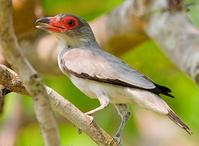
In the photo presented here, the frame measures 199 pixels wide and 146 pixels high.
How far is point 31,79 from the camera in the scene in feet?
7.50

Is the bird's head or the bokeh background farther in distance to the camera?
the bokeh background

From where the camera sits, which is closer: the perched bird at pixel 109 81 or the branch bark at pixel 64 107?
the branch bark at pixel 64 107

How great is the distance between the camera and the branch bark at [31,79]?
2.16 meters

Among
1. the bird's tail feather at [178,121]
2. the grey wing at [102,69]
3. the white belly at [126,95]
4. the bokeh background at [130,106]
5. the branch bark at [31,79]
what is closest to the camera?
the branch bark at [31,79]

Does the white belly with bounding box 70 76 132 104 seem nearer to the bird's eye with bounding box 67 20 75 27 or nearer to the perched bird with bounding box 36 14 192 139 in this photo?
the perched bird with bounding box 36 14 192 139

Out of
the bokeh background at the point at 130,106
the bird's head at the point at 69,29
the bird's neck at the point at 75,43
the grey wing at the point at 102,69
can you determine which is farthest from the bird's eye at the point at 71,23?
the bokeh background at the point at 130,106

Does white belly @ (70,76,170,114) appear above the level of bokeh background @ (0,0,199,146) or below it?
above

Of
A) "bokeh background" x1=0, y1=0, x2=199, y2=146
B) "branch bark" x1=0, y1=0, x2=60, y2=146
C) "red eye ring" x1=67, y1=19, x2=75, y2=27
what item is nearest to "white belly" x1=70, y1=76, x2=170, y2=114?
"red eye ring" x1=67, y1=19, x2=75, y2=27

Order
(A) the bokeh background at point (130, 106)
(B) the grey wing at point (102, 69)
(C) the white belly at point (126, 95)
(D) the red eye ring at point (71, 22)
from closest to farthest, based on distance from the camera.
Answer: (C) the white belly at point (126, 95), (B) the grey wing at point (102, 69), (D) the red eye ring at point (71, 22), (A) the bokeh background at point (130, 106)

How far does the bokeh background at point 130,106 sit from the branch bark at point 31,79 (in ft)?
13.4

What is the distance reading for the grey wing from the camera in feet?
13.2

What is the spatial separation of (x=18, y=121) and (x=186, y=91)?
177cm

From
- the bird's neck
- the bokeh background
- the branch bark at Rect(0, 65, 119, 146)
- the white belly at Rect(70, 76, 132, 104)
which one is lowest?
the bokeh background

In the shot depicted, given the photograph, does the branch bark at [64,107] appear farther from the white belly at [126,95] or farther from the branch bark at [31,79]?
the branch bark at [31,79]
